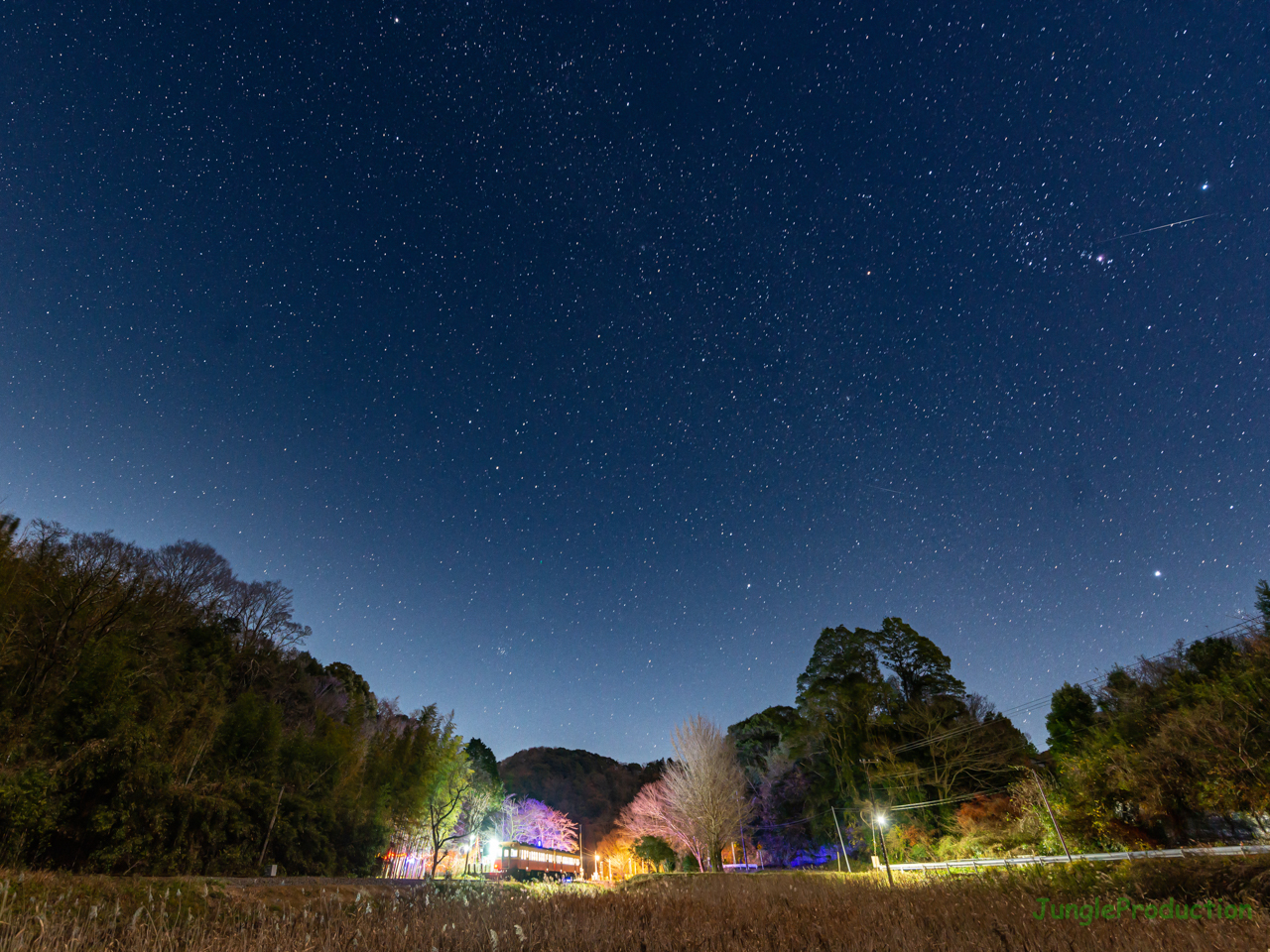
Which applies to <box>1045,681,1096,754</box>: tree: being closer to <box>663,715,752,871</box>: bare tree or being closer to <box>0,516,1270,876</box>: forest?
<box>0,516,1270,876</box>: forest

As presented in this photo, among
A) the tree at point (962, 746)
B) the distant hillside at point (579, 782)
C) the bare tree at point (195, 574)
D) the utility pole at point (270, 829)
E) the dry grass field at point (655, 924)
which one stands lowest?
the dry grass field at point (655, 924)

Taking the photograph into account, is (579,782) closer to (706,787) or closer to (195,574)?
(706,787)

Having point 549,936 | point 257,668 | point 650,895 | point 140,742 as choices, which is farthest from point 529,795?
point 549,936

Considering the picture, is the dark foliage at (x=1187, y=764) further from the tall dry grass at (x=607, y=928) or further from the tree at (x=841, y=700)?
the tree at (x=841, y=700)

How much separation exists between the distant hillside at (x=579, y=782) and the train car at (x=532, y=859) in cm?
1803

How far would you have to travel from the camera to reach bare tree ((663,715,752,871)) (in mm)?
33562

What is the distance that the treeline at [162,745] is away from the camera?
15.6 m

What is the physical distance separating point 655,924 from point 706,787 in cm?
3159

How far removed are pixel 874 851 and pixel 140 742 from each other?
3372 centimetres

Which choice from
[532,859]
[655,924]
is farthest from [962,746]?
[532,859]

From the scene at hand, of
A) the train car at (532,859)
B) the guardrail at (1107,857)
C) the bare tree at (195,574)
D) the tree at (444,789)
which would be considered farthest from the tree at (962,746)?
the bare tree at (195,574)

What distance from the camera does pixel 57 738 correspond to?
1612 centimetres

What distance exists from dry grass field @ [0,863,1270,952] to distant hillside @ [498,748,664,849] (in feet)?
254

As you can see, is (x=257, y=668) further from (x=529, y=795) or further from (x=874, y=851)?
(x=529, y=795)
